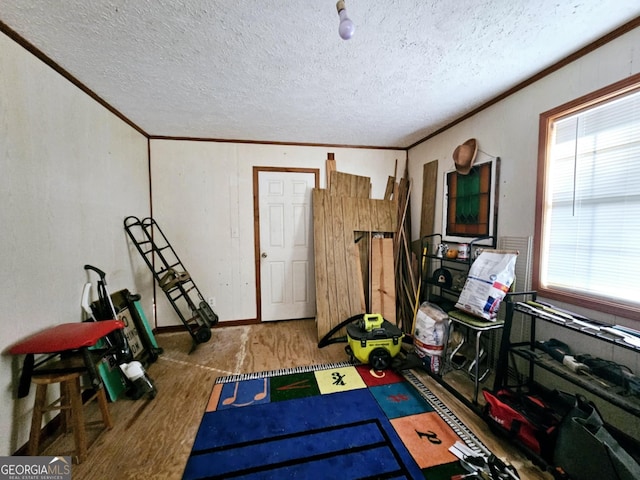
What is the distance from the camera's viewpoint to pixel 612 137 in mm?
1482

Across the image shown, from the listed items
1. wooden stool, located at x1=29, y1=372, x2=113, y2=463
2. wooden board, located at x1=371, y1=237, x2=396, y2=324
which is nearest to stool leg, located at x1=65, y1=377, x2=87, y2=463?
wooden stool, located at x1=29, y1=372, x2=113, y2=463

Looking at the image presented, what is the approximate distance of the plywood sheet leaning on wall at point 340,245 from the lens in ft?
9.43

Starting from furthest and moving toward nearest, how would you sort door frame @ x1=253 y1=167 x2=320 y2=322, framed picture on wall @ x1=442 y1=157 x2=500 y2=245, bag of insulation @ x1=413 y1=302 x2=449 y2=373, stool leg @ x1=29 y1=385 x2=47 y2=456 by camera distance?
1. door frame @ x1=253 y1=167 x2=320 y2=322
2. framed picture on wall @ x1=442 y1=157 x2=500 y2=245
3. bag of insulation @ x1=413 y1=302 x2=449 y2=373
4. stool leg @ x1=29 y1=385 x2=47 y2=456

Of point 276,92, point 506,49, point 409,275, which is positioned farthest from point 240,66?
point 409,275

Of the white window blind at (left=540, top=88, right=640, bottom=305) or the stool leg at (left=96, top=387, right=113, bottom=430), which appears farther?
the stool leg at (left=96, top=387, right=113, bottom=430)

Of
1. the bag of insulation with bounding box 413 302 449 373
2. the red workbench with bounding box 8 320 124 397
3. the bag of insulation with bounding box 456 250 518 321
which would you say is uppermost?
the bag of insulation with bounding box 456 250 518 321

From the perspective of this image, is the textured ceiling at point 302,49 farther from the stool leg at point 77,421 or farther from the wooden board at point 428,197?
the stool leg at point 77,421

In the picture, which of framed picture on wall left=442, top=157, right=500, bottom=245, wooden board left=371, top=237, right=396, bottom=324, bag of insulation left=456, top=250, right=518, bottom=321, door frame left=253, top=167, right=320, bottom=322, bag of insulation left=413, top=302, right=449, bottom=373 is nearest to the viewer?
bag of insulation left=456, top=250, right=518, bottom=321

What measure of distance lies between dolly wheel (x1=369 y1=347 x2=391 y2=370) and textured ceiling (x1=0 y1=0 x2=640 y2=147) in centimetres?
222

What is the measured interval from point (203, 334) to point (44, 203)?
1715 mm

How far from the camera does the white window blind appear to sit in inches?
55.4

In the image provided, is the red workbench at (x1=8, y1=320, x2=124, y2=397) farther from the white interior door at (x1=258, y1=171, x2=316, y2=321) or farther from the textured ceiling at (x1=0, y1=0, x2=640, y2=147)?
the white interior door at (x1=258, y1=171, x2=316, y2=321)

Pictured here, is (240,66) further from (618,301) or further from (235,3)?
(618,301)

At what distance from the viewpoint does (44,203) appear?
1575mm
